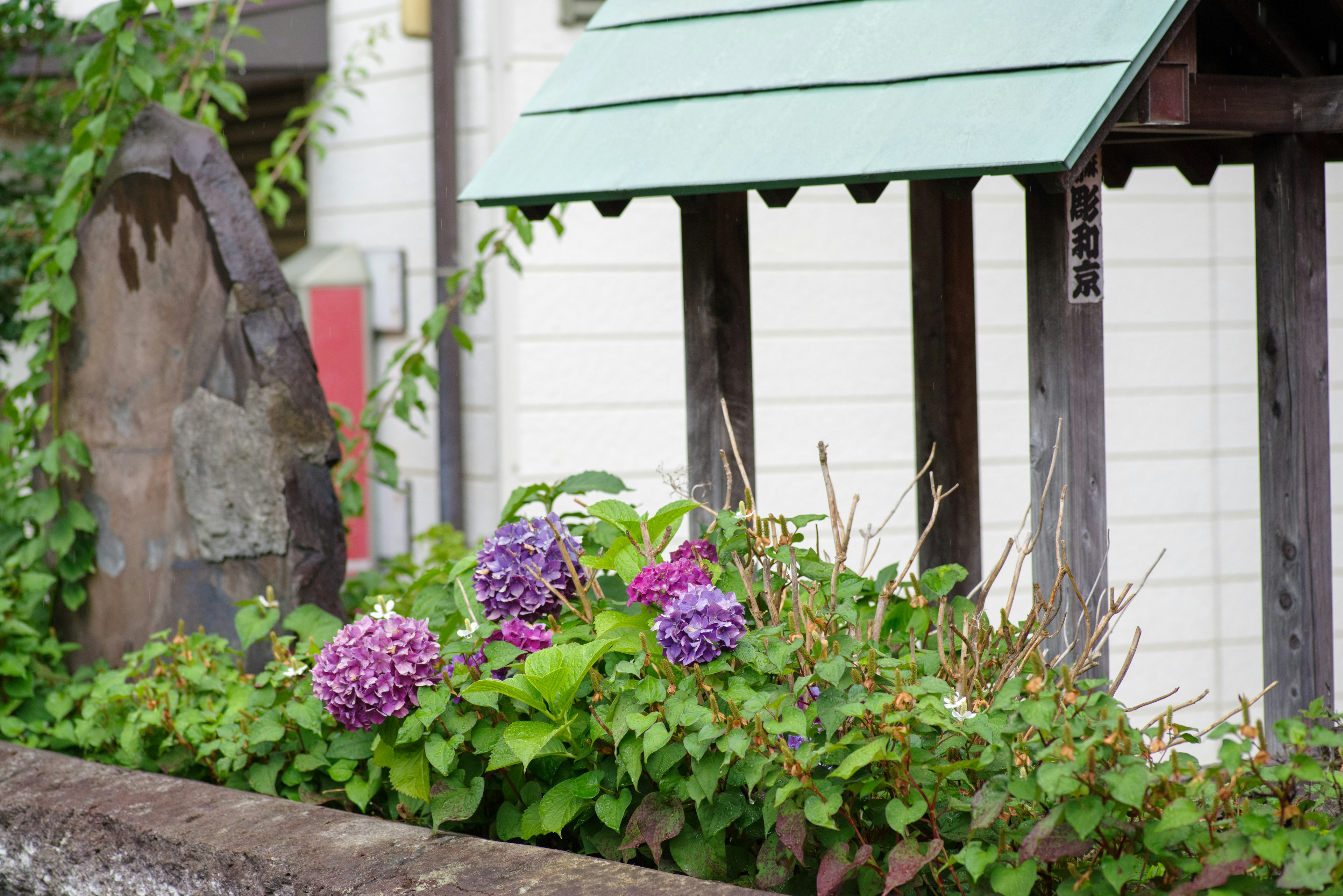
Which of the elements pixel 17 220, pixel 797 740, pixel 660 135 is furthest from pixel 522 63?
pixel 797 740

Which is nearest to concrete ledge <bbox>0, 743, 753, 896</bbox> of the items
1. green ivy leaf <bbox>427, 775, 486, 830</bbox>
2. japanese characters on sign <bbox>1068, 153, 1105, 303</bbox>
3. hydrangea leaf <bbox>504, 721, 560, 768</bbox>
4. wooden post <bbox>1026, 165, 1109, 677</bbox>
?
green ivy leaf <bbox>427, 775, 486, 830</bbox>

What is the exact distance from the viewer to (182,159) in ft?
10.5

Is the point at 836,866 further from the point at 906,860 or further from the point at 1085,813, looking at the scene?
the point at 1085,813

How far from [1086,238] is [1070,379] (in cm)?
26

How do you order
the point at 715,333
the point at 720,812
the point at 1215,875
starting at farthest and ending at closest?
1. the point at 715,333
2. the point at 720,812
3. the point at 1215,875

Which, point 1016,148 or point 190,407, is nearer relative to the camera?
point 1016,148

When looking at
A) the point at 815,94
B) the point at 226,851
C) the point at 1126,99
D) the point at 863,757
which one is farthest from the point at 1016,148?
the point at 226,851

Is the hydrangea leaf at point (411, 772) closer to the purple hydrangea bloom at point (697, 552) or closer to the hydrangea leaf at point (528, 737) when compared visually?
the hydrangea leaf at point (528, 737)

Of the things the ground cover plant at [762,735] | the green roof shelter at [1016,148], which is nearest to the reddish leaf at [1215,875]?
the ground cover plant at [762,735]

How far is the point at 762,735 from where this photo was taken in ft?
6.14

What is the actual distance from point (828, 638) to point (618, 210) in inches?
49.1

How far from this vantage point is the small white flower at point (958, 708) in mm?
1851

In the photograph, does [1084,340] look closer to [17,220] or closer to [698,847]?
[698,847]

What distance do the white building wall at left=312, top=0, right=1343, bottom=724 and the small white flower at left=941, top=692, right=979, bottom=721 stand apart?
125 inches
